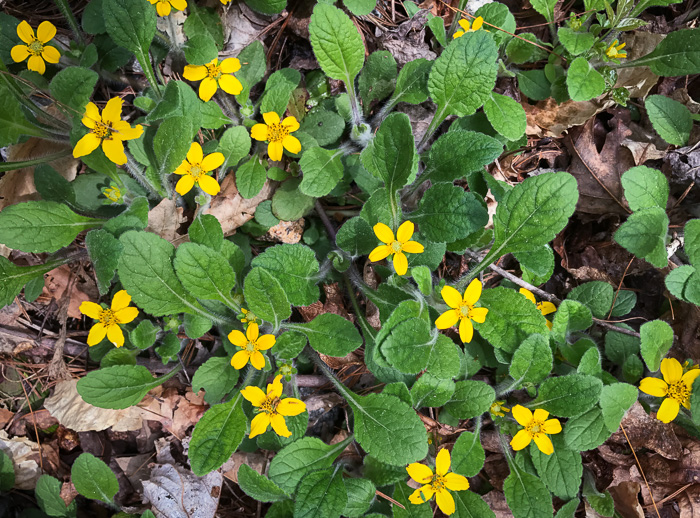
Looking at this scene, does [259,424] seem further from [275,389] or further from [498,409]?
[498,409]

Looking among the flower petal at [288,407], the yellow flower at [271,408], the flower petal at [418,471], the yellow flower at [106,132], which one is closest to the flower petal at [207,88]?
the yellow flower at [106,132]

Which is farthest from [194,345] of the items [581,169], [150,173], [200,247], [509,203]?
[581,169]

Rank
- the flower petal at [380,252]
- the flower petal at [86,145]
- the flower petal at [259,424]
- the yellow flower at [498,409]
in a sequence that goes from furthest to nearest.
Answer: the yellow flower at [498,409] → the flower petal at [86,145] → the flower petal at [259,424] → the flower petal at [380,252]

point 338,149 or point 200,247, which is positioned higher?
point 338,149

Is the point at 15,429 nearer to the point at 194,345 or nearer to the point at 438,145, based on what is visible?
the point at 194,345

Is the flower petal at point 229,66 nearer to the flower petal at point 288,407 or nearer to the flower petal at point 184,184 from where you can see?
the flower petal at point 184,184

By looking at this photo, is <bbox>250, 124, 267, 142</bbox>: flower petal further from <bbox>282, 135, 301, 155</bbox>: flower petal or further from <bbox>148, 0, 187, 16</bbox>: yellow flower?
<bbox>148, 0, 187, 16</bbox>: yellow flower

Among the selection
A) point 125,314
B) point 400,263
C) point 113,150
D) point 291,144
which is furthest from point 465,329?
point 113,150
